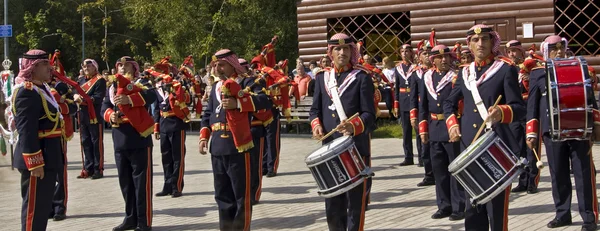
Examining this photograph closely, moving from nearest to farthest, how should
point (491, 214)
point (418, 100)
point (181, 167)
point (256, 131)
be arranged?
point (491, 214), point (418, 100), point (256, 131), point (181, 167)

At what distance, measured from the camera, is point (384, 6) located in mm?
20484

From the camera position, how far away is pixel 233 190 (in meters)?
7.45

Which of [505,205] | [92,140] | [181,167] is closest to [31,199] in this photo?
[181,167]

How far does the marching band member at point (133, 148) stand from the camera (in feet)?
28.0

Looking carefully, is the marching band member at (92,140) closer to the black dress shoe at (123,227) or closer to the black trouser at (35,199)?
the black dress shoe at (123,227)

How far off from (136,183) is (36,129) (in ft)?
5.79

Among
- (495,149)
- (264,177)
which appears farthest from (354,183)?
(264,177)

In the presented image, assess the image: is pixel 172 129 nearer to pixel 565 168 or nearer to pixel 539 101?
pixel 539 101

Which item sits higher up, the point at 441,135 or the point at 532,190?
the point at 441,135

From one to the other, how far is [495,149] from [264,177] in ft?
24.3

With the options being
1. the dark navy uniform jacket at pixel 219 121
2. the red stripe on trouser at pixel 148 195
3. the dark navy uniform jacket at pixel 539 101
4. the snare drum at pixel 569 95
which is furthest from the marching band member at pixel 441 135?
the red stripe on trouser at pixel 148 195

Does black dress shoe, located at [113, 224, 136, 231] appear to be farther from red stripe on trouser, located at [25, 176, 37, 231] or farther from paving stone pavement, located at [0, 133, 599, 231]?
red stripe on trouser, located at [25, 176, 37, 231]

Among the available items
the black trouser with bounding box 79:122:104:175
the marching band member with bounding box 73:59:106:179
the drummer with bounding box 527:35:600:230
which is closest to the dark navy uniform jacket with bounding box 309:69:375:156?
the drummer with bounding box 527:35:600:230

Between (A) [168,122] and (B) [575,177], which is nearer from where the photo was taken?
(B) [575,177]
